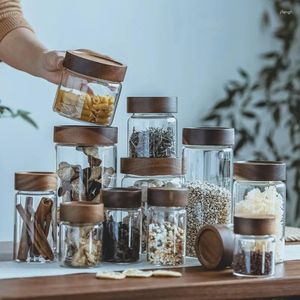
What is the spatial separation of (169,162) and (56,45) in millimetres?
1384

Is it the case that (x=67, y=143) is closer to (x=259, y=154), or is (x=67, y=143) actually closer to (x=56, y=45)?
(x=56, y=45)

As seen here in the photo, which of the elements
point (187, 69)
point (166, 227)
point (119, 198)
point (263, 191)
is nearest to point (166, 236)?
point (166, 227)

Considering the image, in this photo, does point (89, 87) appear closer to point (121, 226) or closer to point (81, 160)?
point (81, 160)

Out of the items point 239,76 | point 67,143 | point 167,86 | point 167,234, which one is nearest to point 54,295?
point 167,234

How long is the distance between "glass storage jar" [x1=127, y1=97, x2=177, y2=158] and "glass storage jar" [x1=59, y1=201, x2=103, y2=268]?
0.25 m

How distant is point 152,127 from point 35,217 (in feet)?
1.09

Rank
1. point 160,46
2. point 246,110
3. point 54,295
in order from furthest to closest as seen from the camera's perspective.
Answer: point 246,110, point 160,46, point 54,295

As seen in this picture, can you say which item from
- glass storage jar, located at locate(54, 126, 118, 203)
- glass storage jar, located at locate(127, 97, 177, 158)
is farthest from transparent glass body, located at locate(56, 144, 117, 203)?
glass storage jar, located at locate(127, 97, 177, 158)

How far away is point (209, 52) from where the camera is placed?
336 centimetres

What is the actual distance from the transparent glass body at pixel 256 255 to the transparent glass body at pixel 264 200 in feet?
0.47

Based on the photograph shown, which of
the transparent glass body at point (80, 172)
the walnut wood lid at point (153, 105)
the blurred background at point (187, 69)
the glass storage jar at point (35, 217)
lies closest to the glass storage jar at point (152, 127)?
the walnut wood lid at point (153, 105)

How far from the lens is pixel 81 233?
63.6 inches

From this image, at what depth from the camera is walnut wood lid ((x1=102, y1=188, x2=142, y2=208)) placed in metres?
1.69

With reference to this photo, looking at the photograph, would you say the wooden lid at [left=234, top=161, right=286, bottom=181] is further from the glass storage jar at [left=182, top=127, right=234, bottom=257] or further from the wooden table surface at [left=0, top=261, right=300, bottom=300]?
the wooden table surface at [left=0, top=261, right=300, bottom=300]
